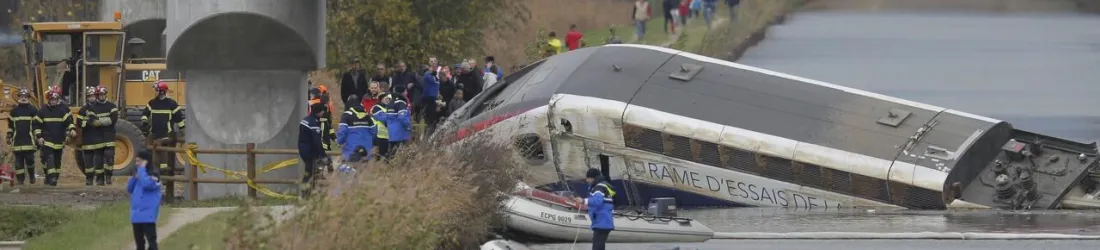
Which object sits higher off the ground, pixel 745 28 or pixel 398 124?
pixel 398 124

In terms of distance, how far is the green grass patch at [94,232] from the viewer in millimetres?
18844

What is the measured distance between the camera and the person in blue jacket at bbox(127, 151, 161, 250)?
1733 cm

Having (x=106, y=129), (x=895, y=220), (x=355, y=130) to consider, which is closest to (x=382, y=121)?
(x=355, y=130)

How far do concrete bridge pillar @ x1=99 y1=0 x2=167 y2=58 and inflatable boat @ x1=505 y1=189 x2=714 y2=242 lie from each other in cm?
1676

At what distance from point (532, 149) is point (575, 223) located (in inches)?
203

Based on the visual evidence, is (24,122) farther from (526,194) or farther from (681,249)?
(681,249)

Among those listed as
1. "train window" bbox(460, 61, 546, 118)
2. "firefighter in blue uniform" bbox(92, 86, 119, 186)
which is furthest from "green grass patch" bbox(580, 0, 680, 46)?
"firefighter in blue uniform" bbox(92, 86, 119, 186)

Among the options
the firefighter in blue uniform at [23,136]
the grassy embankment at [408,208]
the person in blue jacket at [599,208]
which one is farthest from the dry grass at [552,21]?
the person in blue jacket at [599,208]

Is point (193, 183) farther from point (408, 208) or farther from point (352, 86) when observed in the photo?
point (352, 86)

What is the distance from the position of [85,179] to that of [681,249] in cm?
1054

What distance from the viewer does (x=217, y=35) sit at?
25.0m

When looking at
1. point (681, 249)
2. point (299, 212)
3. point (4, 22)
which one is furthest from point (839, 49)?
point (299, 212)

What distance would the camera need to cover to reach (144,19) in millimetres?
40219

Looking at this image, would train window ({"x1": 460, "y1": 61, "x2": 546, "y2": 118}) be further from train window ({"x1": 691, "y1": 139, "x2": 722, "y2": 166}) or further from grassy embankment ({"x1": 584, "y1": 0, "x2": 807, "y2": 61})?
grassy embankment ({"x1": 584, "y1": 0, "x2": 807, "y2": 61})
